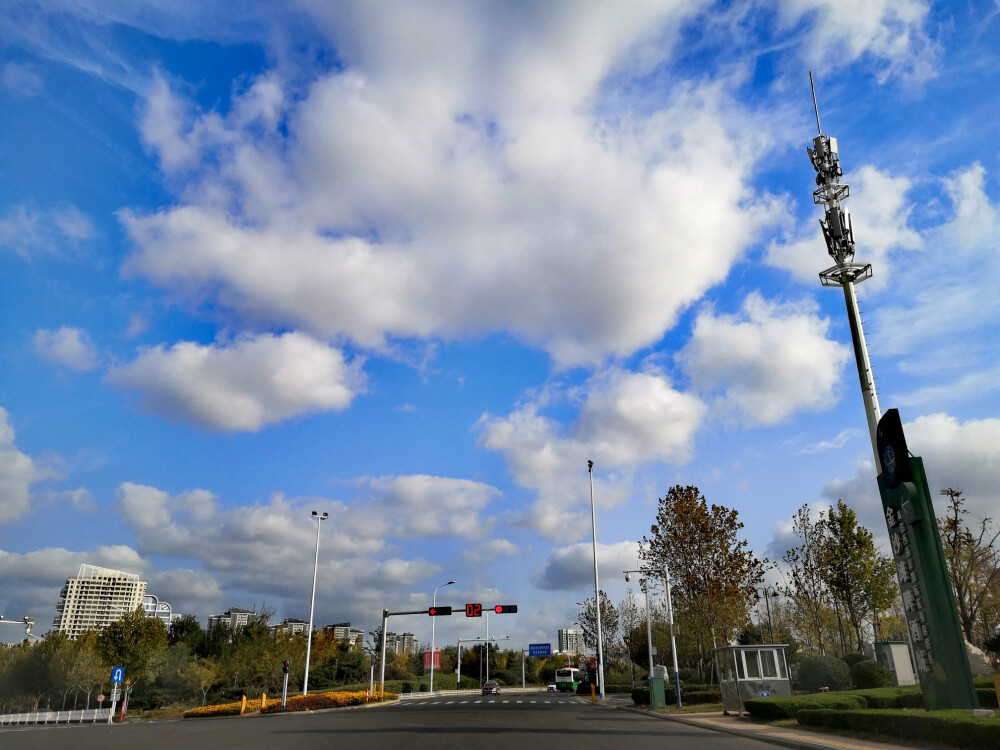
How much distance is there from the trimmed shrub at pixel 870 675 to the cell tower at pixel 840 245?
14.9 meters

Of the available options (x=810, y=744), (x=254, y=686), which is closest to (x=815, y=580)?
(x=810, y=744)

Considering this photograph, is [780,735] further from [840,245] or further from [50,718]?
[50,718]

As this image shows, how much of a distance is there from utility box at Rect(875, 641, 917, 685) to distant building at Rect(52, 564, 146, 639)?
20218 centimetres

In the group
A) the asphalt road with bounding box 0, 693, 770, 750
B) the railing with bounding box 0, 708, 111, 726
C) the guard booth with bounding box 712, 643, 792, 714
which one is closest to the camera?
the asphalt road with bounding box 0, 693, 770, 750

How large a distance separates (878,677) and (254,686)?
4985 cm

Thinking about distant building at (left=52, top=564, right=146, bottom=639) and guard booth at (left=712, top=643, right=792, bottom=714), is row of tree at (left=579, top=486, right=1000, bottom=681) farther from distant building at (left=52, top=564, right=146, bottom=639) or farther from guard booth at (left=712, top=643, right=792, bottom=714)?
distant building at (left=52, top=564, right=146, bottom=639)

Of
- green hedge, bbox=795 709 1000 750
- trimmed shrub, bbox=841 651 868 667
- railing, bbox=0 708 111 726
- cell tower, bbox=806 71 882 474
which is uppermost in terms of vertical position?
cell tower, bbox=806 71 882 474

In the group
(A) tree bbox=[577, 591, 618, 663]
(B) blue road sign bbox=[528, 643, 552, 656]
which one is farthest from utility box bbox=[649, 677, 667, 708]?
(B) blue road sign bbox=[528, 643, 552, 656]

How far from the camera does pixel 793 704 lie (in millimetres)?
21625

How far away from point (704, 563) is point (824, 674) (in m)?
7.80

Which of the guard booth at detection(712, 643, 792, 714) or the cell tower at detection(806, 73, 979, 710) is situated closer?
the cell tower at detection(806, 73, 979, 710)

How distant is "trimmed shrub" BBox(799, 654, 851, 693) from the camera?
3138 centimetres

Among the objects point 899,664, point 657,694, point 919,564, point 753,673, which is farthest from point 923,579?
point 657,694

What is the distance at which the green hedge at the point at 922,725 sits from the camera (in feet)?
41.9
